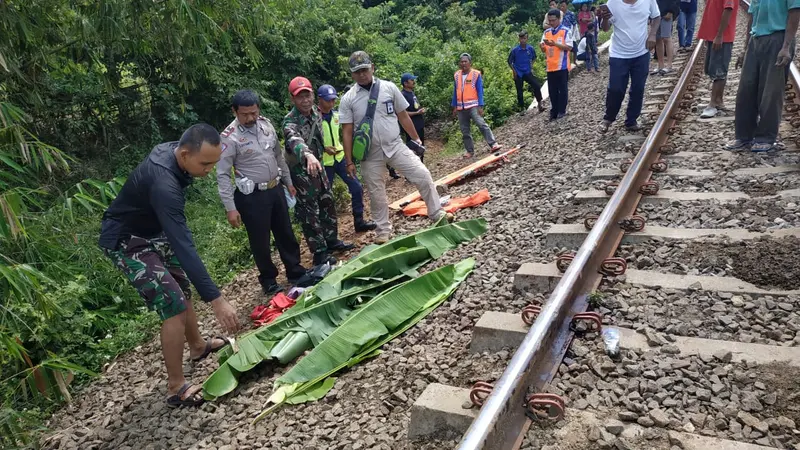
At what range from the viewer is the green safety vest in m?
6.19

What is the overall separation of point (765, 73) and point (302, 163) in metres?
4.76

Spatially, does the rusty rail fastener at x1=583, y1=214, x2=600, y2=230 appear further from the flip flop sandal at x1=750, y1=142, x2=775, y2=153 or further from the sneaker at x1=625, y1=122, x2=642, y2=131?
the sneaker at x1=625, y1=122, x2=642, y2=131

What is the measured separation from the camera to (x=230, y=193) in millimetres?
4988

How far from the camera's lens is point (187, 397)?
363cm

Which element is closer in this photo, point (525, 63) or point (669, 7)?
point (669, 7)

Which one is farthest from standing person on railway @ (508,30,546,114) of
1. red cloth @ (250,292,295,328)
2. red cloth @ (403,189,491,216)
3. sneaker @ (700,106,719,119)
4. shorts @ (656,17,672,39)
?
red cloth @ (250,292,295,328)

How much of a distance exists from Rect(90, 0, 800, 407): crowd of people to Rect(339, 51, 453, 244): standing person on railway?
0.04ft

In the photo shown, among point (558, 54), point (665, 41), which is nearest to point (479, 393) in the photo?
point (558, 54)

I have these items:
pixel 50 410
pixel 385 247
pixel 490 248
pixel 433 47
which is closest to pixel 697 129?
pixel 490 248

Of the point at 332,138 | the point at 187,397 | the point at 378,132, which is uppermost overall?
the point at 378,132

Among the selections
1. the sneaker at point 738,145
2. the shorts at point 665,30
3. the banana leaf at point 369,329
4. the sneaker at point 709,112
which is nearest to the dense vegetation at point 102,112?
the banana leaf at point 369,329

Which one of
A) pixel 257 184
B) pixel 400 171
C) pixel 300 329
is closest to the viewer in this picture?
pixel 300 329

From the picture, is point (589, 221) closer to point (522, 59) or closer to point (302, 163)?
point (302, 163)

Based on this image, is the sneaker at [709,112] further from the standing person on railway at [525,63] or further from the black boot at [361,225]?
the standing person on railway at [525,63]
